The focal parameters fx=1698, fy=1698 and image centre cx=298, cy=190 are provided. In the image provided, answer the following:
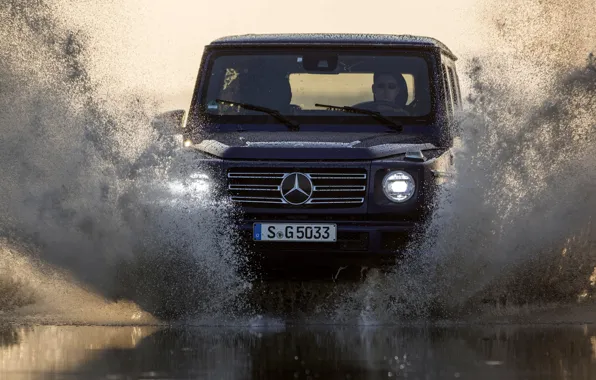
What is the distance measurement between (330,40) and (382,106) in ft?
2.35

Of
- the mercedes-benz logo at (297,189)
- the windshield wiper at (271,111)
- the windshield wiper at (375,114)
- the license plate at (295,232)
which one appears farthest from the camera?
the windshield wiper at (375,114)

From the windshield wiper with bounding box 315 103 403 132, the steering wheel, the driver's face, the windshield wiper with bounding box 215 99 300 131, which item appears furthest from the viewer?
the driver's face

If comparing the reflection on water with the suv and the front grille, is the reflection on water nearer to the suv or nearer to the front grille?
the suv

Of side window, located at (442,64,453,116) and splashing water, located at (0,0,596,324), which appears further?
side window, located at (442,64,453,116)

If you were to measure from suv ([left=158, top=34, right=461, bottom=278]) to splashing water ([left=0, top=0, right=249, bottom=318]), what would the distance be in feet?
1.03

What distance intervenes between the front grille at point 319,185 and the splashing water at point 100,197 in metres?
0.26

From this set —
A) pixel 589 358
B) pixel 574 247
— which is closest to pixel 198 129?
pixel 574 247

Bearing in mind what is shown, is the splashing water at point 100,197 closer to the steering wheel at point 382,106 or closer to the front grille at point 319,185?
the front grille at point 319,185

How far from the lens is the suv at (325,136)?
36.7ft

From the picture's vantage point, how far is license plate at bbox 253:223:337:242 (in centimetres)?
1110

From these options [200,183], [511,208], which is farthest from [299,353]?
[511,208]

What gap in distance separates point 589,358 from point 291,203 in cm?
281

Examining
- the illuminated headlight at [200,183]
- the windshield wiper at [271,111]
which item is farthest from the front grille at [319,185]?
the windshield wiper at [271,111]

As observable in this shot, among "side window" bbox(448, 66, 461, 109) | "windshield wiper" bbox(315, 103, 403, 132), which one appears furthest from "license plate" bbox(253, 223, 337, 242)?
"side window" bbox(448, 66, 461, 109)
